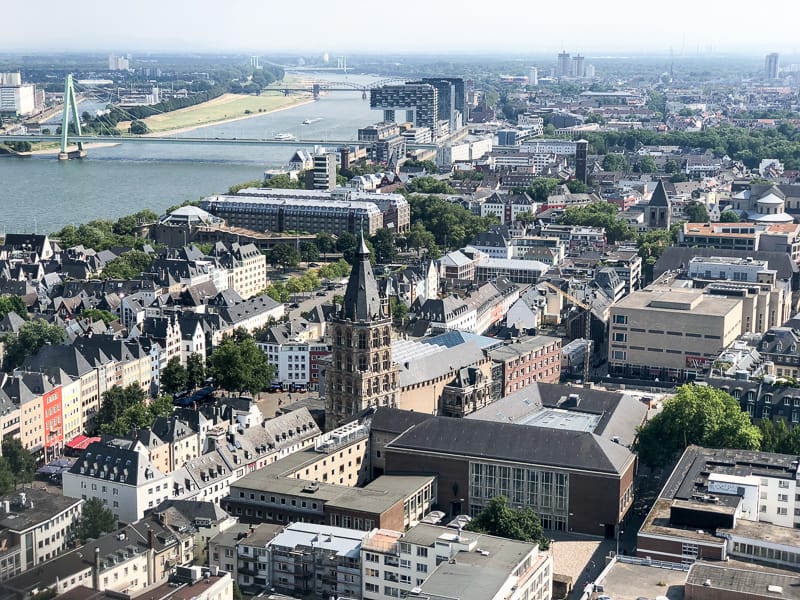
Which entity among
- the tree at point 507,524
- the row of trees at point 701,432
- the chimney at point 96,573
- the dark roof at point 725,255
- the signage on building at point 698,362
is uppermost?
the chimney at point 96,573

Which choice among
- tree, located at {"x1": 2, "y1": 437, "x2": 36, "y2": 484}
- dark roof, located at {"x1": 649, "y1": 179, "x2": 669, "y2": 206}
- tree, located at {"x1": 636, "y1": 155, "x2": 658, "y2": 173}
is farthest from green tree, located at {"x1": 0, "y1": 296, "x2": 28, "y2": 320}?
tree, located at {"x1": 636, "y1": 155, "x2": 658, "y2": 173}

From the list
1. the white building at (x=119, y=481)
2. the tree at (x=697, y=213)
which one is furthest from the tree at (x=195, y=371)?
the tree at (x=697, y=213)

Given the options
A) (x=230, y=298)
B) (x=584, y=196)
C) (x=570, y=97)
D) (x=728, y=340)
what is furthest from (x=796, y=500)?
(x=570, y=97)

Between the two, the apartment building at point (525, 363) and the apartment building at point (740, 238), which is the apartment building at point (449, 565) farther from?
the apartment building at point (740, 238)

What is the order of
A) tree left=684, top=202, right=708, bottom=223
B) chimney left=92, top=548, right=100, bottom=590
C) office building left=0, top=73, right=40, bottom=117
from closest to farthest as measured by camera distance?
1. chimney left=92, top=548, right=100, bottom=590
2. tree left=684, top=202, right=708, bottom=223
3. office building left=0, top=73, right=40, bottom=117

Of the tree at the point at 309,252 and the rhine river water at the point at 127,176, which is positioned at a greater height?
the rhine river water at the point at 127,176

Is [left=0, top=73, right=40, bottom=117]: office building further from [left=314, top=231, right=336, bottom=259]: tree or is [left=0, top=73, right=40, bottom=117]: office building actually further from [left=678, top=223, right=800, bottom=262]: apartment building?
[left=678, top=223, right=800, bottom=262]: apartment building
